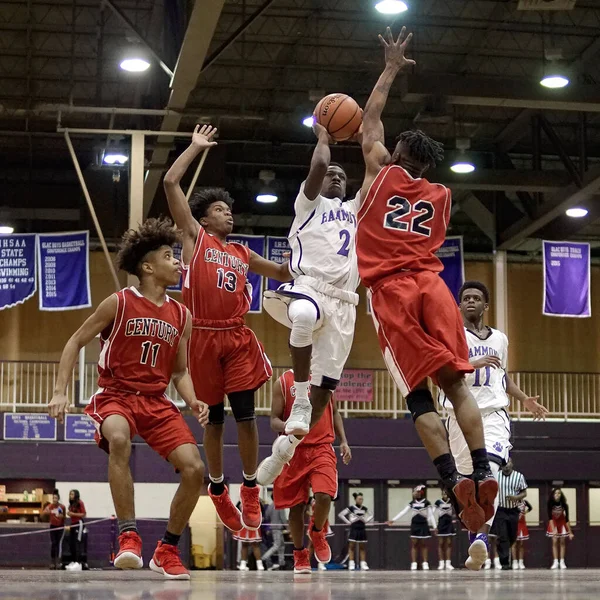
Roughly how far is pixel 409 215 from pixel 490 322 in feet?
78.4

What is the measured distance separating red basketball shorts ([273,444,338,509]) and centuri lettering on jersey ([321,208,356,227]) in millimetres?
2818

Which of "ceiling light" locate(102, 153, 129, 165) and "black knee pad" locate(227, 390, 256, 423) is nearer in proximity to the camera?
"black knee pad" locate(227, 390, 256, 423)

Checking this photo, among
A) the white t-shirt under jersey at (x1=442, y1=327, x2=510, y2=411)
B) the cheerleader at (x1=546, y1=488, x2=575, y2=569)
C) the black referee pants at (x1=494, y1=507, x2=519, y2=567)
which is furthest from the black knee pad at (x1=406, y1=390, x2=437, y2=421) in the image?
the cheerleader at (x1=546, y1=488, x2=575, y2=569)

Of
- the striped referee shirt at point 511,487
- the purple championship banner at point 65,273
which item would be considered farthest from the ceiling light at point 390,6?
the purple championship banner at point 65,273

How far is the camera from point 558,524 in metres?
24.5

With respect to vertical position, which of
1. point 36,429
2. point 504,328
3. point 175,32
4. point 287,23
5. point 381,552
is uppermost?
point 287,23

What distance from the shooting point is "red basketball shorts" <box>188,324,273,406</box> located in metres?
8.72

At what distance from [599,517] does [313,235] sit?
21.7 m

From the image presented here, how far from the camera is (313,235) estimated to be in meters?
8.38

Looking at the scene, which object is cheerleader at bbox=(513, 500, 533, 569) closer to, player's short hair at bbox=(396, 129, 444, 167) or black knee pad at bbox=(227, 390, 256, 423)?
black knee pad at bbox=(227, 390, 256, 423)

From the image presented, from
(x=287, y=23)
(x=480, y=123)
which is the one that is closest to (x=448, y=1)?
(x=287, y=23)

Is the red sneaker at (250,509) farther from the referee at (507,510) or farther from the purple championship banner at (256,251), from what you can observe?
the purple championship banner at (256,251)

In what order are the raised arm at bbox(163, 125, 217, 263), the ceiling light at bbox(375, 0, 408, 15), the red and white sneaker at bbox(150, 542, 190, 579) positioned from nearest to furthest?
the red and white sneaker at bbox(150, 542, 190, 579) < the raised arm at bbox(163, 125, 217, 263) < the ceiling light at bbox(375, 0, 408, 15)

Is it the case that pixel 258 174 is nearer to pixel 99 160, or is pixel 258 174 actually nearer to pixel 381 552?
Result: pixel 99 160
